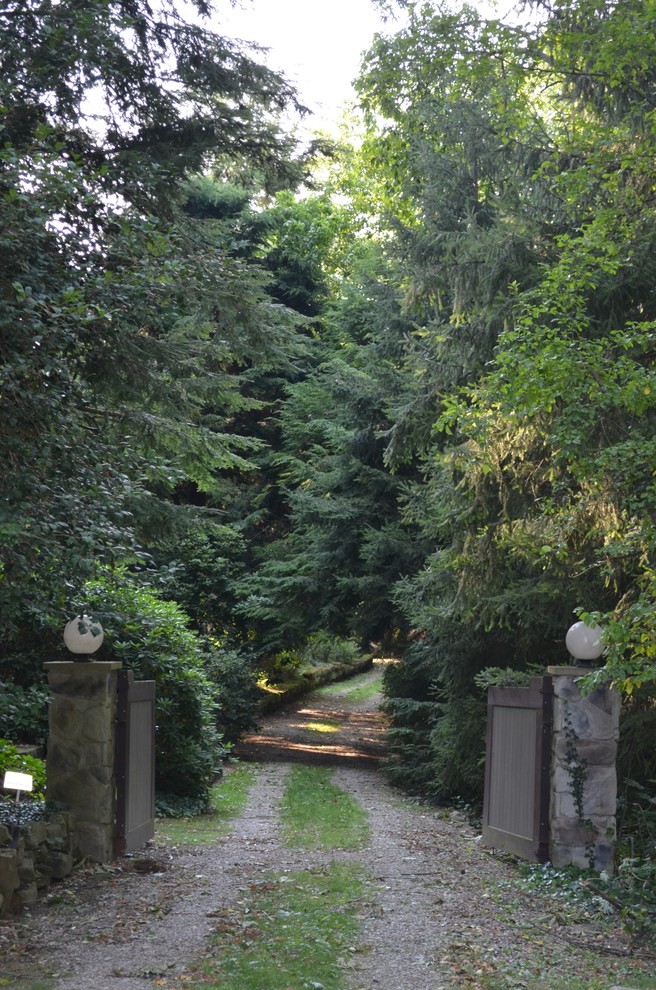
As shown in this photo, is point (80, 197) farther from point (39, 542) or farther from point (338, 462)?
point (338, 462)

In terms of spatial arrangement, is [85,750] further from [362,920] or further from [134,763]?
[362,920]

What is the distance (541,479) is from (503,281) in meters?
1.93

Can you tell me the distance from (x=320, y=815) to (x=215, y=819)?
3.62ft

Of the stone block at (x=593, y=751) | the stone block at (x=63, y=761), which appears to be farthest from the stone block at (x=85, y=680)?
the stone block at (x=593, y=751)

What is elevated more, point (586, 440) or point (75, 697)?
point (586, 440)

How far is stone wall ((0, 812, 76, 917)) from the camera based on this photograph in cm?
586

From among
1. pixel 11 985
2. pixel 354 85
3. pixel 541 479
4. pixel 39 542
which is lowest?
pixel 11 985

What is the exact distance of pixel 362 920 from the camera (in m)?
5.91

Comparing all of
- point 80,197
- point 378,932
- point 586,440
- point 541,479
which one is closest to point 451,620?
point 541,479

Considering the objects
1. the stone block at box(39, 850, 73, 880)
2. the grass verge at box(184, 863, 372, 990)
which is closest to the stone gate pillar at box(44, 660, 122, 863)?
the stone block at box(39, 850, 73, 880)

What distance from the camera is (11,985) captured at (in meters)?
4.57

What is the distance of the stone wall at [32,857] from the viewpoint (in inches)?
231

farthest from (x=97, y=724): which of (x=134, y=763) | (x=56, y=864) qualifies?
(x=56, y=864)

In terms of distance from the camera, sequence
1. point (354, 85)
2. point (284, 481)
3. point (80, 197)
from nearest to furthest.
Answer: point (80, 197) < point (354, 85) < point (284, 481)
